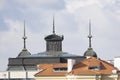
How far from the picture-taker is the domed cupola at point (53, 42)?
145m

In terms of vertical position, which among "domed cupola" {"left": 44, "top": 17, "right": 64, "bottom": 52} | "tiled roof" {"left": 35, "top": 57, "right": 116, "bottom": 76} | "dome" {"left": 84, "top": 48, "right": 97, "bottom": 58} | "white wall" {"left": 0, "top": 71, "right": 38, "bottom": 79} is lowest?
"white wall" {"left": 0, "top": 71, "right": 38, "bottom": 79}

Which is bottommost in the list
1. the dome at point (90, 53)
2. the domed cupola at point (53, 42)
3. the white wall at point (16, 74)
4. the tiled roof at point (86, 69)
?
the white wall at point (16, 74)

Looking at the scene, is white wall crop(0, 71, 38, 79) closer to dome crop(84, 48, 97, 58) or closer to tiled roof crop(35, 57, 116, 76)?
tiled roof crop(35, 57, 116, 76)

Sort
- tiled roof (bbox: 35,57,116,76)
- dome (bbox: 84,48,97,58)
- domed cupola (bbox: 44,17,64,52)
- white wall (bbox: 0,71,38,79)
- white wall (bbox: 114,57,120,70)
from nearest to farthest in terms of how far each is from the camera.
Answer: tiled roof (bbox: 35,57,116,76) < white wall (bbox: 114,57,120,70) < white wall (bbox: 0,71,38,79) < domed cupola (bbox: 44,17,64,52) < dome (bbox: 84,48,97,58)

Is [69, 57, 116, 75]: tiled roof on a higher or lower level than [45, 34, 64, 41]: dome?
lower

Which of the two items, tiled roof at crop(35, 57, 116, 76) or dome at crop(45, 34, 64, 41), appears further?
dome at crop(45, 34, 64, 41)

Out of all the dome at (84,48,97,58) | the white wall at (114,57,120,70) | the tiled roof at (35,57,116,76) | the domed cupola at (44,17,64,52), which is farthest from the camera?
the dome at (84,48,97,58)

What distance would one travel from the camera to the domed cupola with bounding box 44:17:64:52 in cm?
14538

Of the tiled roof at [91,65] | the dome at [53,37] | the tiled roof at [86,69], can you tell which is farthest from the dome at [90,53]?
the tiled roof at [91,65]

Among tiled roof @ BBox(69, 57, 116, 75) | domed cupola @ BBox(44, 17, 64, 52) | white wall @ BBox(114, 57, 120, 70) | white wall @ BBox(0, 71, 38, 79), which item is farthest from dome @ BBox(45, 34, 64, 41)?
tiled roof @ BBox(69, 57, 116, 75)

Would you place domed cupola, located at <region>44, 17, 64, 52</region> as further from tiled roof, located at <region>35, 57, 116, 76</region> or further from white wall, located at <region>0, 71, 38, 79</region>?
tiled roof, located at <region>35, 57, 116, 76</region>

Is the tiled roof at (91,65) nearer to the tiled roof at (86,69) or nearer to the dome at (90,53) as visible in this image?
the tiled roof at (86,69)

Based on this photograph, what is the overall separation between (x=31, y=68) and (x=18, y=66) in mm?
2691

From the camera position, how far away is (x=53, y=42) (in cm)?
14675
